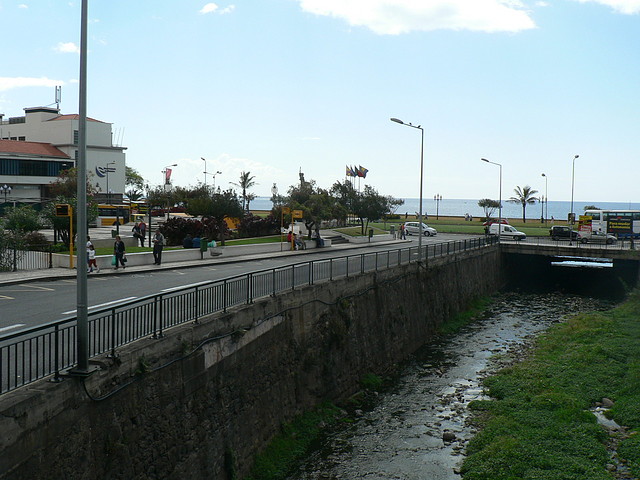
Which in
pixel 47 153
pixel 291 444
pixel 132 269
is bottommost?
pixel 291 444

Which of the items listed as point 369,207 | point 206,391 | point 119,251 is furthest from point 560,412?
point 369,207

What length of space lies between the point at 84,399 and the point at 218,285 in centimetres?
620

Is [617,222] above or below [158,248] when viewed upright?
above

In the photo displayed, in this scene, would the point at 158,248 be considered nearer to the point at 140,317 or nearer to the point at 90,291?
the point at 90,291

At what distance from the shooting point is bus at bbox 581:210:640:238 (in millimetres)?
64438

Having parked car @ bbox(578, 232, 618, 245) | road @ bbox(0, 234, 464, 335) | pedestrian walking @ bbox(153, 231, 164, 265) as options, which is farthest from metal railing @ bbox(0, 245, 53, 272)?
parked car @ bbox(578, 232, 618, 245)

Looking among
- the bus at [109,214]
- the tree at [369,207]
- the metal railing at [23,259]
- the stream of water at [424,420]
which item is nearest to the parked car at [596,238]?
the tree at [369,207]

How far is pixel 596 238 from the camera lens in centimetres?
5616

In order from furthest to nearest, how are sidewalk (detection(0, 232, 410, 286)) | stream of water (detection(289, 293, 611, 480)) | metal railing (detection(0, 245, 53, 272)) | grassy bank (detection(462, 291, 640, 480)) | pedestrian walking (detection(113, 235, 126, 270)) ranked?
1. pedestrian walking (detection(113, 235, 126, 270))
2. metal railing (detection(0, 245, 53, 272))
3. sidewalk (detection(0, 232, 410, 286))
4. stream of water (detection(289, 293, 611, 480))
5. grassy bank (detection(462, 291, 640, 480))

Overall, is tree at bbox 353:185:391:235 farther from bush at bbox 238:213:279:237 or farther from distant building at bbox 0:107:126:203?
distant building at bbox 0:107:126:203

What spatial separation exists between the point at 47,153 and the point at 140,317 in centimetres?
7422

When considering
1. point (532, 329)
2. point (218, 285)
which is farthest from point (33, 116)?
point (218, 285)

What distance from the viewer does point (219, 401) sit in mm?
14508

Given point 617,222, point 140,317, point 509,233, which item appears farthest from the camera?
point 617,222
